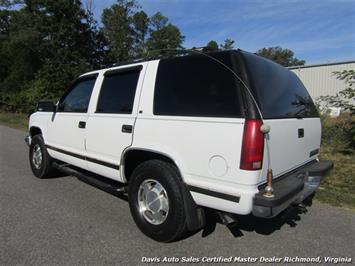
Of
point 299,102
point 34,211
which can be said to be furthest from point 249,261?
point 34,211

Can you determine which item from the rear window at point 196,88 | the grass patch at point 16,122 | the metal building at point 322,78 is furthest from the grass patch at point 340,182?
the metal building at point 322,78

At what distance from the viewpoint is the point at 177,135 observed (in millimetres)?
3328

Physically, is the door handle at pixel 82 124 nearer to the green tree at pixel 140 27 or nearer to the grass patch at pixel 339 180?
the grass patch at pixel 339 180

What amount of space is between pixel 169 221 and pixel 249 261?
0.89 meters

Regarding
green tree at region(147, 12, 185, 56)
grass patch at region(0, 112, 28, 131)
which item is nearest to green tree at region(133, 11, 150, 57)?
green tree at region(147, 12, 185, 56)

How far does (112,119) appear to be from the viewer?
4.21 metres

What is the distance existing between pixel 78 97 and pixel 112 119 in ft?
4.33

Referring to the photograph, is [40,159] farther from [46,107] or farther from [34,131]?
[46,107]

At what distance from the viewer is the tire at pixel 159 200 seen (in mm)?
3389

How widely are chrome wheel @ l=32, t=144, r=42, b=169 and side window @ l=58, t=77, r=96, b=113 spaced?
1.14 meters

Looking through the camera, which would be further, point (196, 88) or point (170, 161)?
point (170, 161)

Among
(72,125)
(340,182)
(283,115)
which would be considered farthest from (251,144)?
(340,182)

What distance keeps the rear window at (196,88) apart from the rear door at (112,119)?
1.39 feet

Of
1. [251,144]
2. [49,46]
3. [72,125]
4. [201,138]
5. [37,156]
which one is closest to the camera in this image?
[251,144]
